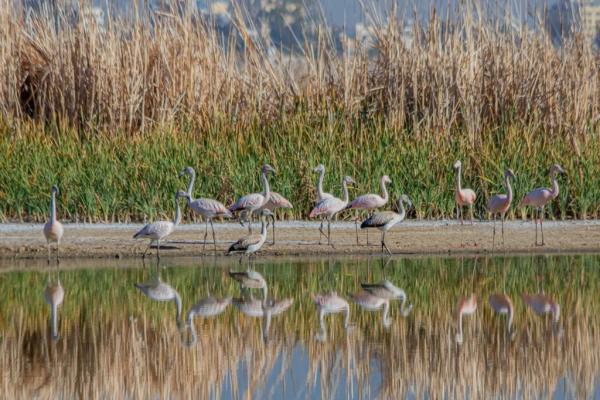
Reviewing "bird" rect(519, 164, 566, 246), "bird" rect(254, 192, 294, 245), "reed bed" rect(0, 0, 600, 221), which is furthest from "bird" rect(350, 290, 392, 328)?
"reed bed" rect(0, 0, 600, 221)

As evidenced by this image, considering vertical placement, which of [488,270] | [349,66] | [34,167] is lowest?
[488,270]

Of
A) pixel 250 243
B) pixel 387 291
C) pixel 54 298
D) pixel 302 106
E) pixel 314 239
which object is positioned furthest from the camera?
pixel 302 106

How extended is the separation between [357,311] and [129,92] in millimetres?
8977

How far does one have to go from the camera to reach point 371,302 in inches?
478

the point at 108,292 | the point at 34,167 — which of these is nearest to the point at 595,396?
the point at 108,292

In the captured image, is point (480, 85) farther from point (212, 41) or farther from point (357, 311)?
point (357, 311)

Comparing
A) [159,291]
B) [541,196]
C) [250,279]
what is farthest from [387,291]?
[541,196]

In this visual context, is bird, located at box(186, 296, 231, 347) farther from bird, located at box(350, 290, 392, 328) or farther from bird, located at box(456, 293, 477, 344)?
bird, located at box(456, 293, 477, 344)

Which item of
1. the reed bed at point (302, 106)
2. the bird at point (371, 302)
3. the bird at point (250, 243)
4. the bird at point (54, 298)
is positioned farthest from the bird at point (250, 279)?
the reed bed at point (302, 106)

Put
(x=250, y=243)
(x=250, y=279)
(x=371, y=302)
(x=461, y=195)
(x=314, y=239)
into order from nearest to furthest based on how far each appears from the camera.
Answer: (x=371, y=302) → (x=250, y=279) → (x=250, y=243) → (x=314, y=239) → (x=461, y=195)

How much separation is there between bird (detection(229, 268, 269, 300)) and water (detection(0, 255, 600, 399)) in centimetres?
10

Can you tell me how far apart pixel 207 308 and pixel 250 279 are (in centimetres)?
190

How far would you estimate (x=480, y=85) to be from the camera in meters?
20.2

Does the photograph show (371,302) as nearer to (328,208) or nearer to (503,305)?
(503,305)
